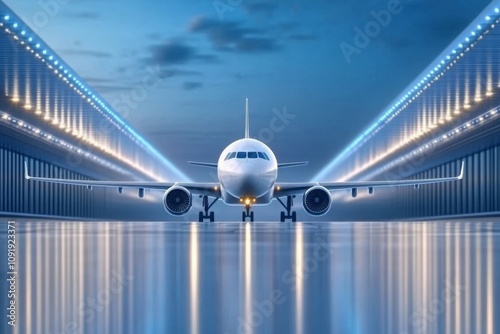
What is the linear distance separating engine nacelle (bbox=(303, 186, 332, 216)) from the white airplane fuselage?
1.80 metres

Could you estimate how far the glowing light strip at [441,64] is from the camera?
3034cm

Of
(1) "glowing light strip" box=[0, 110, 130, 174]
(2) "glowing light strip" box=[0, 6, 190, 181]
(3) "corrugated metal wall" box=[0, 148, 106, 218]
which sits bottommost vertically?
(3) "corrugated metal wall" box=[0, 148, 106, 218]

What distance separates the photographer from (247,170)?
3253 cm

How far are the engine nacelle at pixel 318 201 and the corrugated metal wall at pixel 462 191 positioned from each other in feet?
95.7

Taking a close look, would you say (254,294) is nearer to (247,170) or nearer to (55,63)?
(247,170)

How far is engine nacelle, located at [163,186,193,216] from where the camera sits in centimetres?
3478

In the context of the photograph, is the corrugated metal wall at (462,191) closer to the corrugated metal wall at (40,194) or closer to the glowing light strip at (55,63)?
the glowing light strip at (55,63)

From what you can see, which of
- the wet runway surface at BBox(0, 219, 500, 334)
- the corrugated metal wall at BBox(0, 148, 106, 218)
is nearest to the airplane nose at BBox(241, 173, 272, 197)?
the wet runway surface at BBox(0, 219, 500, 334)

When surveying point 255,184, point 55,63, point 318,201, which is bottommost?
point 318,201

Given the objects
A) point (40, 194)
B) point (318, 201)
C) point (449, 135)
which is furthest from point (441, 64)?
point (40, 194)

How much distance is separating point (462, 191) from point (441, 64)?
1349 inches

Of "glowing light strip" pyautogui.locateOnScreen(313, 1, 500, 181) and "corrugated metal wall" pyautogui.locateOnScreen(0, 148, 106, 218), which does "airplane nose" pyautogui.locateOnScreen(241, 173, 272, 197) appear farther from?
"corrugated metal wall" pyautogui.locateOnScreen(0, 148, 106, 218)

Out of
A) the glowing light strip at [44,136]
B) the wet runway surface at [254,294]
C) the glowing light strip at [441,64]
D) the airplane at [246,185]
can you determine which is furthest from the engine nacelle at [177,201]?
the wet runway surface at [254,294]

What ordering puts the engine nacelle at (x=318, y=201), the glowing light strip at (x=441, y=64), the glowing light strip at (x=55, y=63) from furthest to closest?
the engine nacelle at (x=318, y=201) → the glowing light strip at (x=55, y=63) → the glowing light strip at (x=441, y=64)
